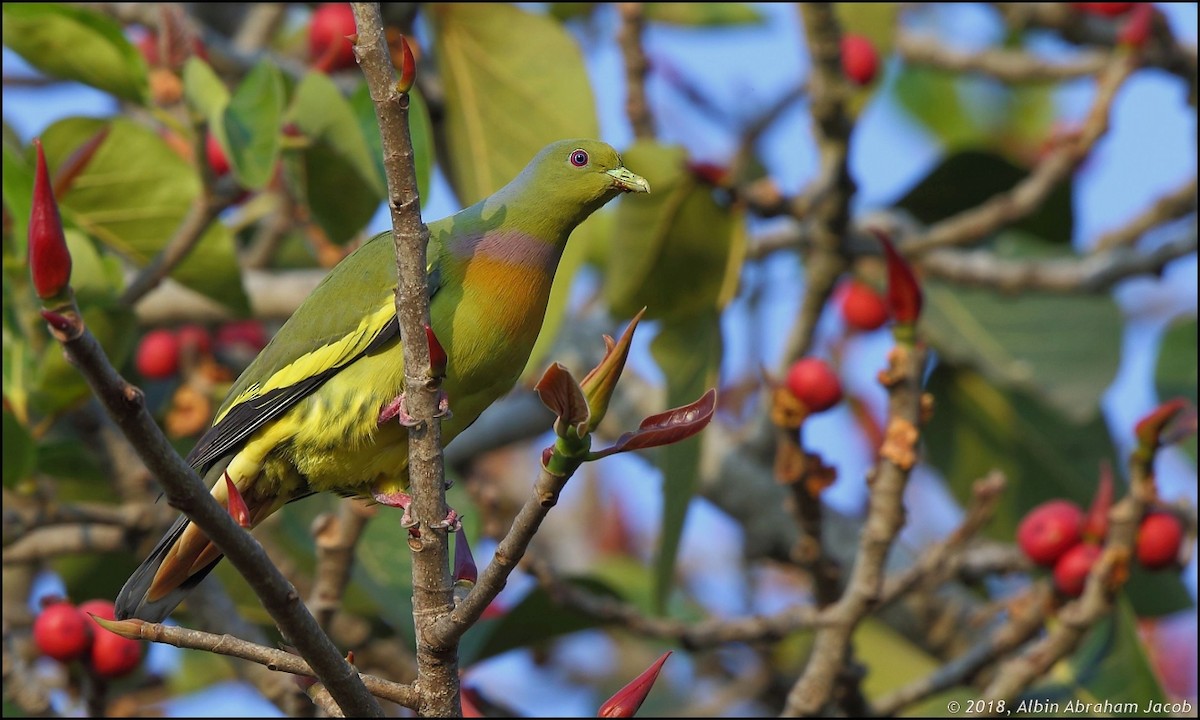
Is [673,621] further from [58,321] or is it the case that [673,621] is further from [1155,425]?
[58,321]

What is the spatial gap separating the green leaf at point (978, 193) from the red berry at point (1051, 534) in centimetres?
167

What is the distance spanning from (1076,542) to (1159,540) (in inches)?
10.1

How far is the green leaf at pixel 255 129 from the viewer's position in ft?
11.7

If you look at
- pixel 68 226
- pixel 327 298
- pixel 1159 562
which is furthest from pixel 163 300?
pixel 1159 562

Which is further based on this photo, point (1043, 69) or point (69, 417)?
point (1043, 69)

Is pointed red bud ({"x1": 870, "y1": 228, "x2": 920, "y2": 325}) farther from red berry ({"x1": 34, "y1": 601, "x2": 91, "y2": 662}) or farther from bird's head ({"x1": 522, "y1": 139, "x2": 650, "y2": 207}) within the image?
red berry ({"x1": 34, "y1": 601, "x2": 91, "y2": 662})

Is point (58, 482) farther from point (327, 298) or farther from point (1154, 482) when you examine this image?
point (1154, 482)

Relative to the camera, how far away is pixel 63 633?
349 cm

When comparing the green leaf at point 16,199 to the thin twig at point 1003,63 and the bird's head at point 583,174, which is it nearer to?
the bird's head at point 583,174

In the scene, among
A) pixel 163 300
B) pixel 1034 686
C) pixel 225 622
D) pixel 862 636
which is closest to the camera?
pixel 225 622

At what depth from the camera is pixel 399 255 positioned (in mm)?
2066

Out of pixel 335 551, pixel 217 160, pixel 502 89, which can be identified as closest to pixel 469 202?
pixel 502 89

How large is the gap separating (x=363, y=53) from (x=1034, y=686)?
123 inches

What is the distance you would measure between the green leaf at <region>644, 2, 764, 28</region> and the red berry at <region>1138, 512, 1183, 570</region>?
2631 millimetres
